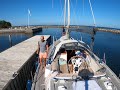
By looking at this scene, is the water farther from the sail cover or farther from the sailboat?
the sail cover

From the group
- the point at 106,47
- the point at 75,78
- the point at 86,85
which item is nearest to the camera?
the point at 86,85

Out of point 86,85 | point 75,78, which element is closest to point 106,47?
point 75,78

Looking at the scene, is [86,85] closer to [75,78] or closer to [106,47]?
[75,78]

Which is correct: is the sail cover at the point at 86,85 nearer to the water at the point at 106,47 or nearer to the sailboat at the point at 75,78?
the sailboat at the point at 75,78

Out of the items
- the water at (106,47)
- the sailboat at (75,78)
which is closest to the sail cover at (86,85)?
the sailboat at (75,78)

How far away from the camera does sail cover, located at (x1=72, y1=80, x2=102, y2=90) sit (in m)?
7.33

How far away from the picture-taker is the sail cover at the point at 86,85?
7.33 meters

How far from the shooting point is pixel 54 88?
7.41m

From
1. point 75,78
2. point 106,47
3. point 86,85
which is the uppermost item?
point 75,78

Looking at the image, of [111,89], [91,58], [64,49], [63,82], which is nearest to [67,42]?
[64,49]

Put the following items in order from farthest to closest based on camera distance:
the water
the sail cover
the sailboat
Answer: the water → the sailboat → the sail cover

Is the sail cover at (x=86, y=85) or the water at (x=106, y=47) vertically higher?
the sail cover at (x=86, y=85)

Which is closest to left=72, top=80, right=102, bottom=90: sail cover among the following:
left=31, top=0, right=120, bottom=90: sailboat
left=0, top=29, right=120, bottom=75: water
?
Answer: left=31, top=0, right=120, bottom=90: sailboat

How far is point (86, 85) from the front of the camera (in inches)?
A: 297
